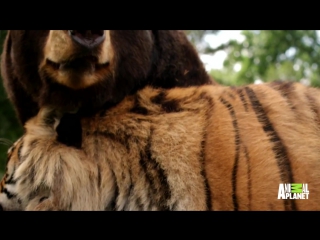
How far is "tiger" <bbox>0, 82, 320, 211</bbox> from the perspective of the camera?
245cm

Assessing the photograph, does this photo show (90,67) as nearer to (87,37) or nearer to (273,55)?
(87,37)

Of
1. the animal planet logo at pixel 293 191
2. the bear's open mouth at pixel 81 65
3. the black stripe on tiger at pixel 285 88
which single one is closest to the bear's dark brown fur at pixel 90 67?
the bear's open mouth at pixel 81 65

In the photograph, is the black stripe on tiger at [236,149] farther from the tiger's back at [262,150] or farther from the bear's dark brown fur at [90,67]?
the bear's dark brown fur at [90,67]

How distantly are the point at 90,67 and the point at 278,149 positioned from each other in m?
0.88

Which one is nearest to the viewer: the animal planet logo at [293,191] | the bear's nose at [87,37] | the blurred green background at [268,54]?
the animal planet logo at [293,191]

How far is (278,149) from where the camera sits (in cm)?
252

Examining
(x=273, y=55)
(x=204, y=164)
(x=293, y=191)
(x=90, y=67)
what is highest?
(x=273, y=55)

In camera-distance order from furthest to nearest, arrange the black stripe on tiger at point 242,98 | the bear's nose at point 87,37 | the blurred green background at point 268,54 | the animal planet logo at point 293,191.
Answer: the blurred green background at point 268,54, the black stripe on tiger at point 242,98, the bear's nose at point 87,37, the animal planet logo at point 293,191

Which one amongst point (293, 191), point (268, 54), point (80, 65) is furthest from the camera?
point (268, 54)

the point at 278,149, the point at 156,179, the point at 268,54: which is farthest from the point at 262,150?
the point at 268,54

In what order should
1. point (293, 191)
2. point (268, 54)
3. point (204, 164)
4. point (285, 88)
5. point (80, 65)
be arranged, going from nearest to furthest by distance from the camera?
point (293, 191) → point (204, 164) → point (80, 65) → point (285, 88) → point (268, 54)

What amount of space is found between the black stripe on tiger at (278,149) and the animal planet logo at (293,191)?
0.02 metres

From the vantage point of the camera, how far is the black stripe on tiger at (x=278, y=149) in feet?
8.01
